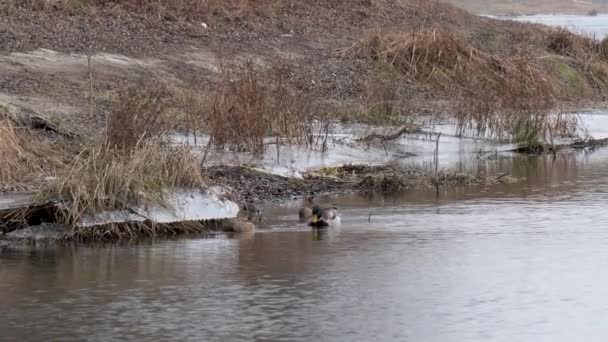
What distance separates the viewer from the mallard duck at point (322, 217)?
1362 centimetres

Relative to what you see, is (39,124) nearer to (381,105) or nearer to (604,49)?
(381,105)

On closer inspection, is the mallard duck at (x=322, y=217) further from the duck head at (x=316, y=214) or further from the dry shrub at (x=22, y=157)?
the dry shrub at (x=22, y=157)

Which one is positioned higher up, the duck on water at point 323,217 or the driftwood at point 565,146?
the driftwood at point 565,146

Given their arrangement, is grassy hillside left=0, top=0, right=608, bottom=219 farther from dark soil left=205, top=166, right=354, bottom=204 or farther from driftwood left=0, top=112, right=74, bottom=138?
dark soil left=205, top=166, right=354, bottom=204

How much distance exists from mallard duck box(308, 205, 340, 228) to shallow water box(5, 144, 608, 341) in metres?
0.18

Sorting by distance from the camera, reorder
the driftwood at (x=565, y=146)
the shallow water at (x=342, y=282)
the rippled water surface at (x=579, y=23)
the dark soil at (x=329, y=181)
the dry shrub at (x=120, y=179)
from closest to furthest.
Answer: the shallow water at (x=342, y=282)
the dry shrub at (x=120, y=179)
the dark soil at (x=329, y=181)
the driftwood at (x=565, y=146)
the rippled water surface at (x=579, y=23)

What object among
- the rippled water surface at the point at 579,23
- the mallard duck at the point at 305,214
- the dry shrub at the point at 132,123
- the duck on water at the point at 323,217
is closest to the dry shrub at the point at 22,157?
the dry shrub at the point at 132,123

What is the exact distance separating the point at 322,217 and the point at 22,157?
361 cm

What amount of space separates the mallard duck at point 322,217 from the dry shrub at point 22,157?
3.05 metres

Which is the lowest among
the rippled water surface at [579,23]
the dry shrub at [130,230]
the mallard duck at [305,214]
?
the dry shrub at [130,230]

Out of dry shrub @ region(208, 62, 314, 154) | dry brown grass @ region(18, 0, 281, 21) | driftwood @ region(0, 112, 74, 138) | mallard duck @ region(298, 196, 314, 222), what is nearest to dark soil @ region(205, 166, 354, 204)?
dry shrub @ region(208, 62, 314, 154)

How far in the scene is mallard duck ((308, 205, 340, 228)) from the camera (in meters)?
13.6

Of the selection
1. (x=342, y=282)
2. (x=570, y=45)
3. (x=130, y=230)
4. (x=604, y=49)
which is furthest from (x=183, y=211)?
(x=604, y=49)

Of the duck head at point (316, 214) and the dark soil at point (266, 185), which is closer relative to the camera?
the duck head at point (316, 214)
